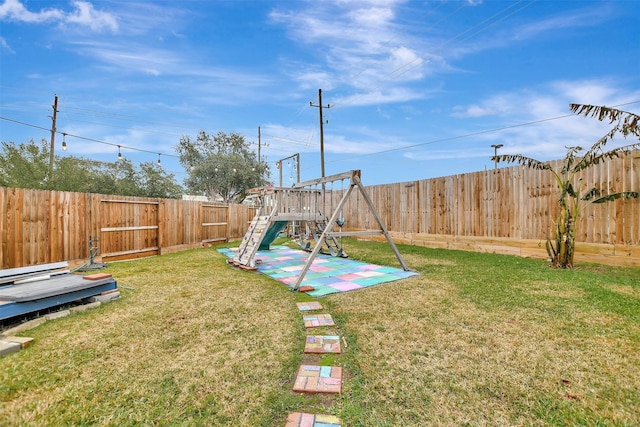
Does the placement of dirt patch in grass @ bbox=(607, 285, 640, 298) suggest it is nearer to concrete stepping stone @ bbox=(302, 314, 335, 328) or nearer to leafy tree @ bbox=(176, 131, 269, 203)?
concrete stepping stone @ bbox=(302, 314, 335, 328)

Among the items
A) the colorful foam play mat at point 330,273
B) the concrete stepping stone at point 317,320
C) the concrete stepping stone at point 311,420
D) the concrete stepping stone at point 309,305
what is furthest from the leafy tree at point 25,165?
the concrete stepping stone at point 311,420

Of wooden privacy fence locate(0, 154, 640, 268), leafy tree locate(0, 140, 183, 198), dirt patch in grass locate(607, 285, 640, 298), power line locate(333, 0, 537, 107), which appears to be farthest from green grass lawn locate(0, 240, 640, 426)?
leafy tree locate(0, 140, 183, 198)

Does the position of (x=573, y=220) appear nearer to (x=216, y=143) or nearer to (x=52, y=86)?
(x=52, y=86)

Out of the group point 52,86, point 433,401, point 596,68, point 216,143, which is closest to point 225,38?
point 433,401

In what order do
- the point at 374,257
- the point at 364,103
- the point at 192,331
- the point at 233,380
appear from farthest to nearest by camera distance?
the point at 364,103, the point at 374,257, the point at 192,331, the point at 233,380

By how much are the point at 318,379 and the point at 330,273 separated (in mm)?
3833

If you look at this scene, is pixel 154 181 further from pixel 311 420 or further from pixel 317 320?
pixel 311 420

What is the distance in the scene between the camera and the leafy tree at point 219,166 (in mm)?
25641

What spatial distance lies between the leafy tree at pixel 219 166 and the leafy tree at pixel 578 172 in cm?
2259

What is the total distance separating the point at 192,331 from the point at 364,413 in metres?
2.02

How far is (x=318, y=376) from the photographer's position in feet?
6.79

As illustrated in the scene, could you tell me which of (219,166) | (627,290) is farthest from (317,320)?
(219,166)

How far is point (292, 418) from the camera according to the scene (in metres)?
1.63

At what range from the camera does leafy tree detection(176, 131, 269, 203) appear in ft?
84.1
